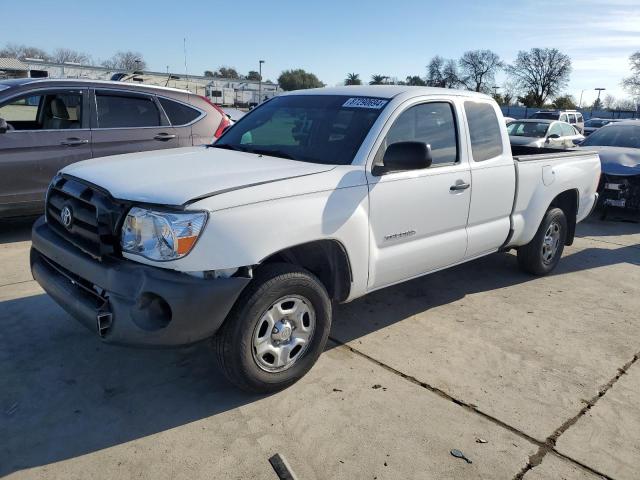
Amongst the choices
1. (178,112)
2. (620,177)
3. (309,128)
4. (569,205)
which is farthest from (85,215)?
(620,177)

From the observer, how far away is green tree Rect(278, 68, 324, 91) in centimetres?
8862

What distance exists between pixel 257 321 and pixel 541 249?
144 inches

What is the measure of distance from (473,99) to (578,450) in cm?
291

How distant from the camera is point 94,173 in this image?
319 centimetres

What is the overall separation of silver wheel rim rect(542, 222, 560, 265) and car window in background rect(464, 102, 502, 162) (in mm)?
1420

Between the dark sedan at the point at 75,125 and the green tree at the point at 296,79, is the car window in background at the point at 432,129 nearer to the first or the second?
the dark sedan at the point at 75,125

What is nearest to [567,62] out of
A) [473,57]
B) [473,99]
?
[473,57]

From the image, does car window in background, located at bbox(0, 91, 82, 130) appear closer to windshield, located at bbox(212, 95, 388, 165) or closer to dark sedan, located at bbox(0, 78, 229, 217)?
dark sedan, located at bbox(0, 78, 229, 217)

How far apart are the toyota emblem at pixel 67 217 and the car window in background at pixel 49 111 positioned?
357 cm

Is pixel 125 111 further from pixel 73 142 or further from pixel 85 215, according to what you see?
pixel 85 215

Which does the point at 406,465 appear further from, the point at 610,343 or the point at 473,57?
the point at 473,57

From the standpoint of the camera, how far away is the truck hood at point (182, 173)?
2736mm

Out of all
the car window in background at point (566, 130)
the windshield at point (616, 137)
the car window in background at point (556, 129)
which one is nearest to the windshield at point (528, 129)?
the car window in background at point (556, 129)

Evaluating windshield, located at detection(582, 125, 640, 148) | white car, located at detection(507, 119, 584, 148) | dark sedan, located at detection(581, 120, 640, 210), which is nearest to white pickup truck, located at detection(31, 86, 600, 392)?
dark sedan, located at detection(581, 120, 640, 210)
